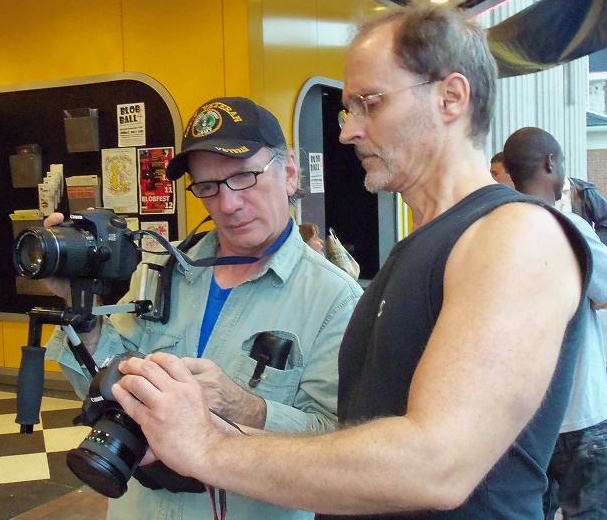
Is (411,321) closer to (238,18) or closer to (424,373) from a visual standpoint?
(424,373)

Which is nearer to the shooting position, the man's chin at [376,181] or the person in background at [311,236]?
the man's chin at [376,181]

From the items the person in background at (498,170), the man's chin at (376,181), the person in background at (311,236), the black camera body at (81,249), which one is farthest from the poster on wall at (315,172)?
the man's chin at (376,181)

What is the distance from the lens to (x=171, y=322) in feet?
4.83

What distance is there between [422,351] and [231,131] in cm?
73

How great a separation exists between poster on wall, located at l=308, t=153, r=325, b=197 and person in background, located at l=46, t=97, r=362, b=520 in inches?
112

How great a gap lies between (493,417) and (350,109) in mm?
526

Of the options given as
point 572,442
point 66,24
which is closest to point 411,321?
point 572,442

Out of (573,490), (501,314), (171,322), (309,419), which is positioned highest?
(501,314)

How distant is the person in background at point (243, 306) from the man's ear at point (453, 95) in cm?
50

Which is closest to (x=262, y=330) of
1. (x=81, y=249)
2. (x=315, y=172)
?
(x=81, y=249)

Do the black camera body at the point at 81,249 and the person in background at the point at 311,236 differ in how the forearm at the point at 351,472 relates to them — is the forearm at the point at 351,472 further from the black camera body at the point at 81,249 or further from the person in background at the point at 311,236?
the person in background at the point at 311,236

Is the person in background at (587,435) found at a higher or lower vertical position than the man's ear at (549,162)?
lower

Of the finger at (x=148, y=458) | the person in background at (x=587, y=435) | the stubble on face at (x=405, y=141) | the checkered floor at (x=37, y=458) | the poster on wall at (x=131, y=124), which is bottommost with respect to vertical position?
the checkered floor at (x=37, y=458)

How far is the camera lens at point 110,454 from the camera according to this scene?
0.95 metres
